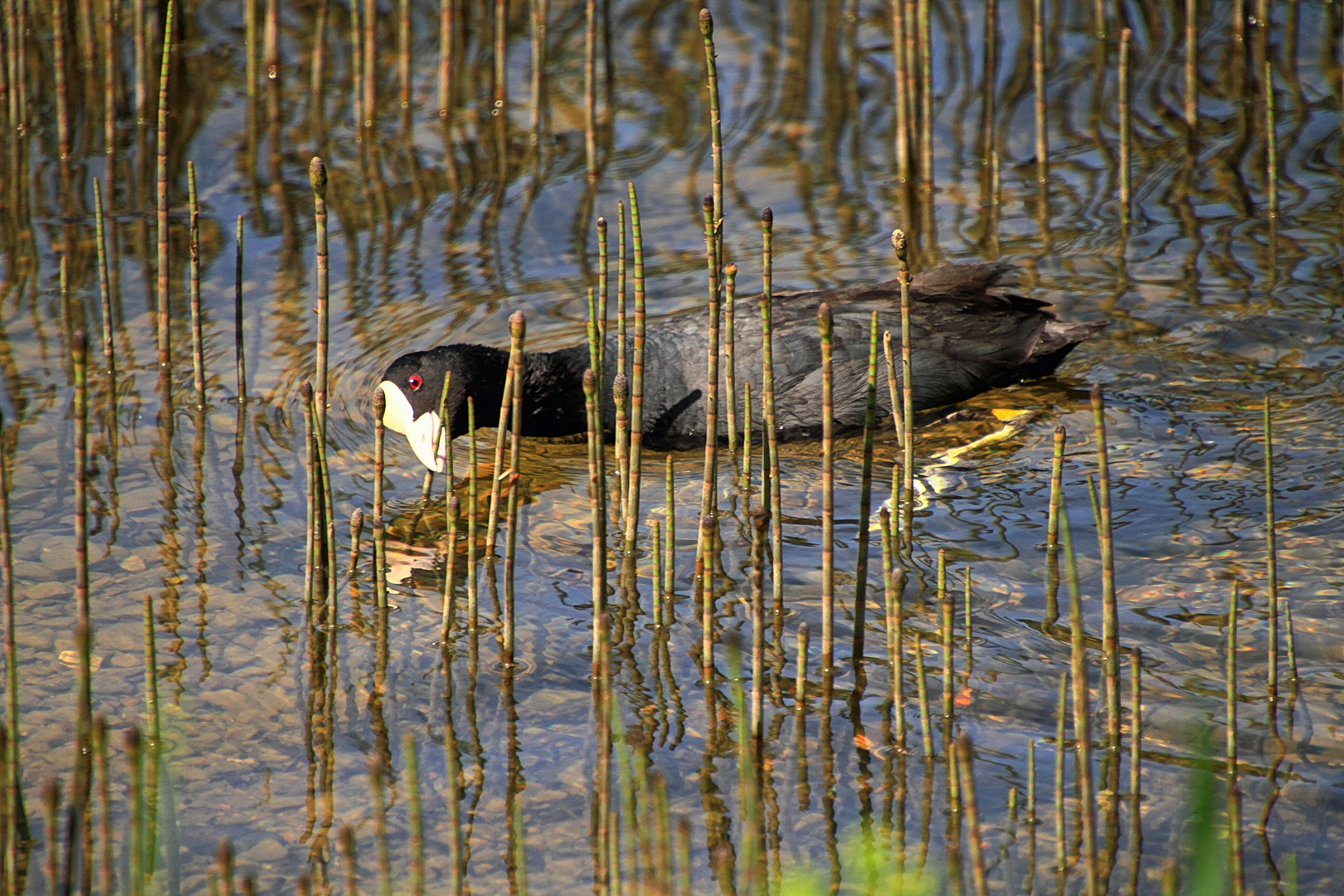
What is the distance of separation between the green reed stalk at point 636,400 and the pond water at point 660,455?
0.26 metres

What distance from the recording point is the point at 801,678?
12.3ft

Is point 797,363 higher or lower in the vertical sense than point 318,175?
lower

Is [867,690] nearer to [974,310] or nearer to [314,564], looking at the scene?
[314,564]

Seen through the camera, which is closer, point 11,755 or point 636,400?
point 11,755

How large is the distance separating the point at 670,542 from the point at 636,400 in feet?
1.45

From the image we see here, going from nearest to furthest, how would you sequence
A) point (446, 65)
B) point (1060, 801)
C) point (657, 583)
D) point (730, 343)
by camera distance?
point (1060, 801), point (657, 583), point (730, 343), point (446, 65)

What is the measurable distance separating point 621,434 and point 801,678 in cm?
86

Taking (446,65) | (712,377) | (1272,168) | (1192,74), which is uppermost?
(446,65)

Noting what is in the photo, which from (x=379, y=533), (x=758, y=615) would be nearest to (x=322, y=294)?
(x=379, y=533)

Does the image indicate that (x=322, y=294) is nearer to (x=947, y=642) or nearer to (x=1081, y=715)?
(x=947, y=642)

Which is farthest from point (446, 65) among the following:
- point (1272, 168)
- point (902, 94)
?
point (1272, 168)

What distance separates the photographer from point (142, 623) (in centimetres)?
454

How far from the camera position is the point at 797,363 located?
5758 mm

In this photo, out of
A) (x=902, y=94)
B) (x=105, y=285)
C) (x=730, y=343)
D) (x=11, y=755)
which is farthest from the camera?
(x=902, y=94)
